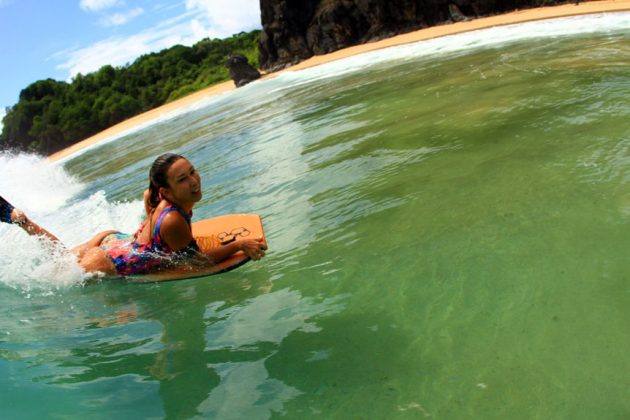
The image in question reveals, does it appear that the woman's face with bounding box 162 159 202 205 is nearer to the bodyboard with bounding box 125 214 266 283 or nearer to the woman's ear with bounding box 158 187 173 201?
the woman's ear with bounding box 158 187 173 201

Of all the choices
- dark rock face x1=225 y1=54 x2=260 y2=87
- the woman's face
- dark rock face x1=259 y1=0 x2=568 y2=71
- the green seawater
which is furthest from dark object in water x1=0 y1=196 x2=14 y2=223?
dark rock face x1=225 y1=54 x2=260 y2=87

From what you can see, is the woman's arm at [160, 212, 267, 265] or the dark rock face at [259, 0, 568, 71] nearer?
the woman's arm at [160, 212, 267, 265]

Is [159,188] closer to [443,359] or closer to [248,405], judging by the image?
[248,405]

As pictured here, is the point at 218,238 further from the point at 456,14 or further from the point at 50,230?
the point at 456,14

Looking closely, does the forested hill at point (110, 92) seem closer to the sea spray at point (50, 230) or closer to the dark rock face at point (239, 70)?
the dark rock face at point (239, 70)

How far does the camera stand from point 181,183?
4059 millimetres

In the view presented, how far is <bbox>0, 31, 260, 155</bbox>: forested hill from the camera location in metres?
55.4

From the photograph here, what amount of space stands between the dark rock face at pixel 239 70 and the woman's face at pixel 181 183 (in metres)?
33.6

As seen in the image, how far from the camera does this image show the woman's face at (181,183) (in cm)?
406

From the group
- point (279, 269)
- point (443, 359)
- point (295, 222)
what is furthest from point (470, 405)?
point (295, 222)

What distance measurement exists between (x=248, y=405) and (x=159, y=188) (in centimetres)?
212

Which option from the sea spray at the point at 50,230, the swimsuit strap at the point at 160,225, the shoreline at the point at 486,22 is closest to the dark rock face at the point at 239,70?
the shoreline at the point at 486,22

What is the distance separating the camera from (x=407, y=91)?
11.8 meters

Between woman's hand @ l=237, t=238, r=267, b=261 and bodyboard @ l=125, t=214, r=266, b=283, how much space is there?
103 millimetres
